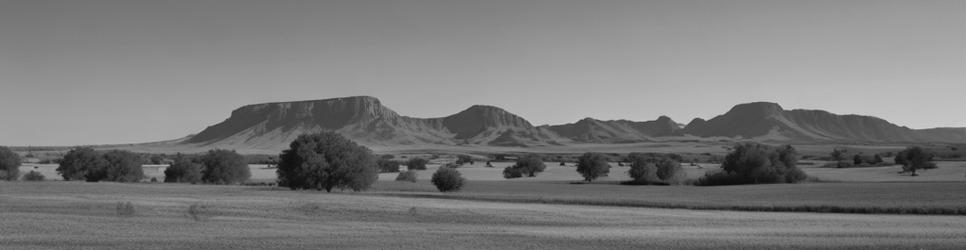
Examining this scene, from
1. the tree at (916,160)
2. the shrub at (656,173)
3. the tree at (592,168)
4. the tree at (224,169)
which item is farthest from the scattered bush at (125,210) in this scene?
the tree at (916,160)

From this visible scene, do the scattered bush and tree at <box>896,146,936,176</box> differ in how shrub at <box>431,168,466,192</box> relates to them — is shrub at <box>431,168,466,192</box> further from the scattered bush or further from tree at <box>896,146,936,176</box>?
tree at <box>896,146,936,176</box>

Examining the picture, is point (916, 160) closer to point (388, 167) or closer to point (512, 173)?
point (512, 173)

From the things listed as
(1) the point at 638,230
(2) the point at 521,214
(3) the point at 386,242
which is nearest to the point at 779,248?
(1) the point at 638,230

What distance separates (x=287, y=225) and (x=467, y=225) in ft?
25.5

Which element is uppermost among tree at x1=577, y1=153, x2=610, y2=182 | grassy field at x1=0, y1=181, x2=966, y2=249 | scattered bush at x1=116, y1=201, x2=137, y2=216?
tree at x1=577, y1=153, x2=610, y2=182

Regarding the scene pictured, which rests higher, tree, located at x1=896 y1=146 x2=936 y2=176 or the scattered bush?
tree, located at x1=896 y1=146 x2=936 y2=176

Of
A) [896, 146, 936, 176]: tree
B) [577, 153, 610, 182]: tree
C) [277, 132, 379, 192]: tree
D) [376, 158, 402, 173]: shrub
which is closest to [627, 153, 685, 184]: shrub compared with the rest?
[577, 153, 610, 182]: tree

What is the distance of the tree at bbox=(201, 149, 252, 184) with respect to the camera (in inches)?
3585

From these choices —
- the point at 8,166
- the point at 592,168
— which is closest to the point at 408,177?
the point at 592,168

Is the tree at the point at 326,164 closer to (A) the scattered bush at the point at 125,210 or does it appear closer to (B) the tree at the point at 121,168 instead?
(A) the scattered bush at the point at 125,210

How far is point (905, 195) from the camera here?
55.7 m

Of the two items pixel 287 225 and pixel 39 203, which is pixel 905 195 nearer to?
pixel 287 225

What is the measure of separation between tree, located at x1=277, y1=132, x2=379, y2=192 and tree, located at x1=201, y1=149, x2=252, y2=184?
24.1 metres

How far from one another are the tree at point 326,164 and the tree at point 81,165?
35.0 m
